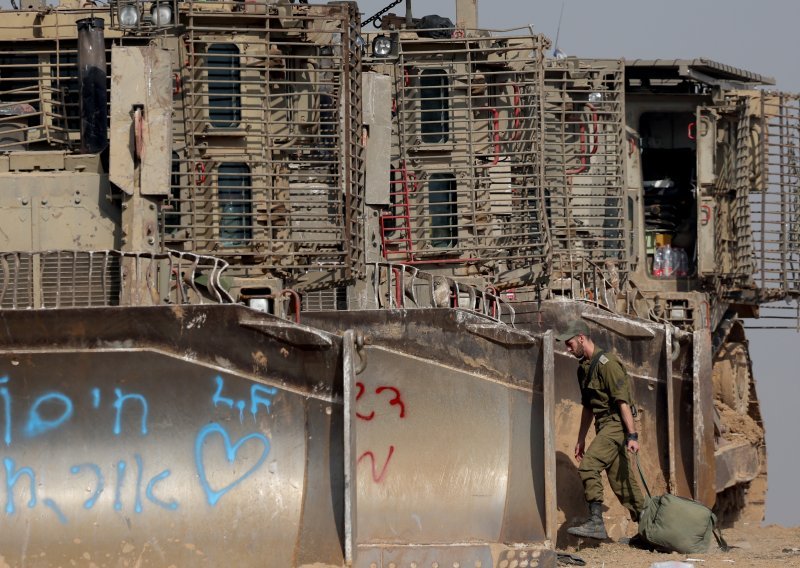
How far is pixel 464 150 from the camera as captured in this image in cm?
2125

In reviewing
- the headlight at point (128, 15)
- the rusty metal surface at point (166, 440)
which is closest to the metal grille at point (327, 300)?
the headlight at point (128, 15)

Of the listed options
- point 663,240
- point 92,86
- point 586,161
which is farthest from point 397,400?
point 663,240

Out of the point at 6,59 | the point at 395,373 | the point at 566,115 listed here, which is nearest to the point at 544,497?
the point at 395,373

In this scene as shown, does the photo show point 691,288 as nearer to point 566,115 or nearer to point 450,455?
point 566,115

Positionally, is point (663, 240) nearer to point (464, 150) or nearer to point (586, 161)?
point (586, 161)

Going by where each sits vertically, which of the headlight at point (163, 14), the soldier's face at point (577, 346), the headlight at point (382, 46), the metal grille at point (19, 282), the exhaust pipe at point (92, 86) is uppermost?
the headlight at point (382, 46)

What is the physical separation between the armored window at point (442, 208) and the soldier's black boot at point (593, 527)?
7912 mm

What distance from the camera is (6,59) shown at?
1839cm

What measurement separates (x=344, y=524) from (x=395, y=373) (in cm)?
204

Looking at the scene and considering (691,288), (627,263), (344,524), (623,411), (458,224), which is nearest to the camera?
(344,524)

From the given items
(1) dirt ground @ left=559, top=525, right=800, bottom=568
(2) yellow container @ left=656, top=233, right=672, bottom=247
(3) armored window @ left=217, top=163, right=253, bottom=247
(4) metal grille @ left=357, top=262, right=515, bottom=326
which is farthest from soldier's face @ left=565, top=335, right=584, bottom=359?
(2) yellow container @ left=656, top=233, right=672, bottom=247

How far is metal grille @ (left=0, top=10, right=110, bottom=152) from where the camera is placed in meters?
16.3

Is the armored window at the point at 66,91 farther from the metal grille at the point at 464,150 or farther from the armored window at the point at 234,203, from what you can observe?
the metal grille at the point at 464,150

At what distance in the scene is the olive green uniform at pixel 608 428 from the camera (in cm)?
1372
